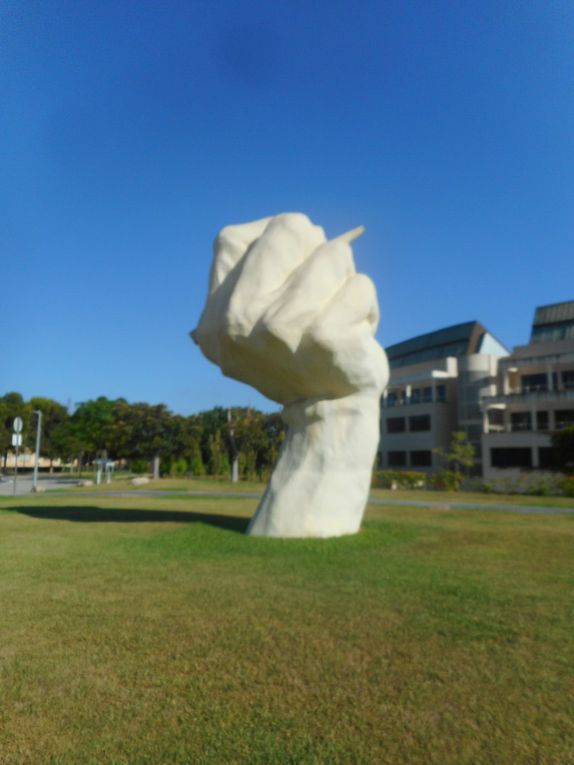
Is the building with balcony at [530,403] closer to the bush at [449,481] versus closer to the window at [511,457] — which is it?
the window at [511,457]

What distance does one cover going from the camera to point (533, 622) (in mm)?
6098

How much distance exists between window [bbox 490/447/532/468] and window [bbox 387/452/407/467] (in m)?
9.03

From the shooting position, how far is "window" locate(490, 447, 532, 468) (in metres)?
42.3

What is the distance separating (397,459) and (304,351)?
140 feet

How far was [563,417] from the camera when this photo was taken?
4275 cm

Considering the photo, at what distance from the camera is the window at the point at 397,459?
51.6 m

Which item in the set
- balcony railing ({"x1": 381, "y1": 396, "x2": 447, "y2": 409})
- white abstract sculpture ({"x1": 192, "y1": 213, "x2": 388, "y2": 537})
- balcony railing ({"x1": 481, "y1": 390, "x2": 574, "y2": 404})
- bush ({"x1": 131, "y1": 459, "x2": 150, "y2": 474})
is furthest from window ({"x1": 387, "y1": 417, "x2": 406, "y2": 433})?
white abstract sculpture ({"x1": 192, "y1": 213, "x2": 388, "y2": 537})

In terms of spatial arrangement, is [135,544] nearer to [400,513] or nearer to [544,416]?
[400,513]

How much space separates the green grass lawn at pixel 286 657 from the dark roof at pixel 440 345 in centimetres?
4580

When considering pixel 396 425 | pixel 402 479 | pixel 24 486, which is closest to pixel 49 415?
pixel 24 486

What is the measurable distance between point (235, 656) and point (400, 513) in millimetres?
13419

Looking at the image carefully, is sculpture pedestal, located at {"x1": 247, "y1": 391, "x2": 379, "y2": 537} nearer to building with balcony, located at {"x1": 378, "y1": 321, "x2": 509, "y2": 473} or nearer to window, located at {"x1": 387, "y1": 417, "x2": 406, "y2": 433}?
building with balcony, located at {"x1": 378, "y1": 321, "x2": 509, "y2": 473}

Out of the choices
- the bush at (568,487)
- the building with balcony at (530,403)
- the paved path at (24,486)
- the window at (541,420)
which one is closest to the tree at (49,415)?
the paved path at (24,486)

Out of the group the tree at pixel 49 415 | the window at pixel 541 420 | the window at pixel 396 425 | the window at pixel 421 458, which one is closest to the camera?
→ the window at pixel 541 420
